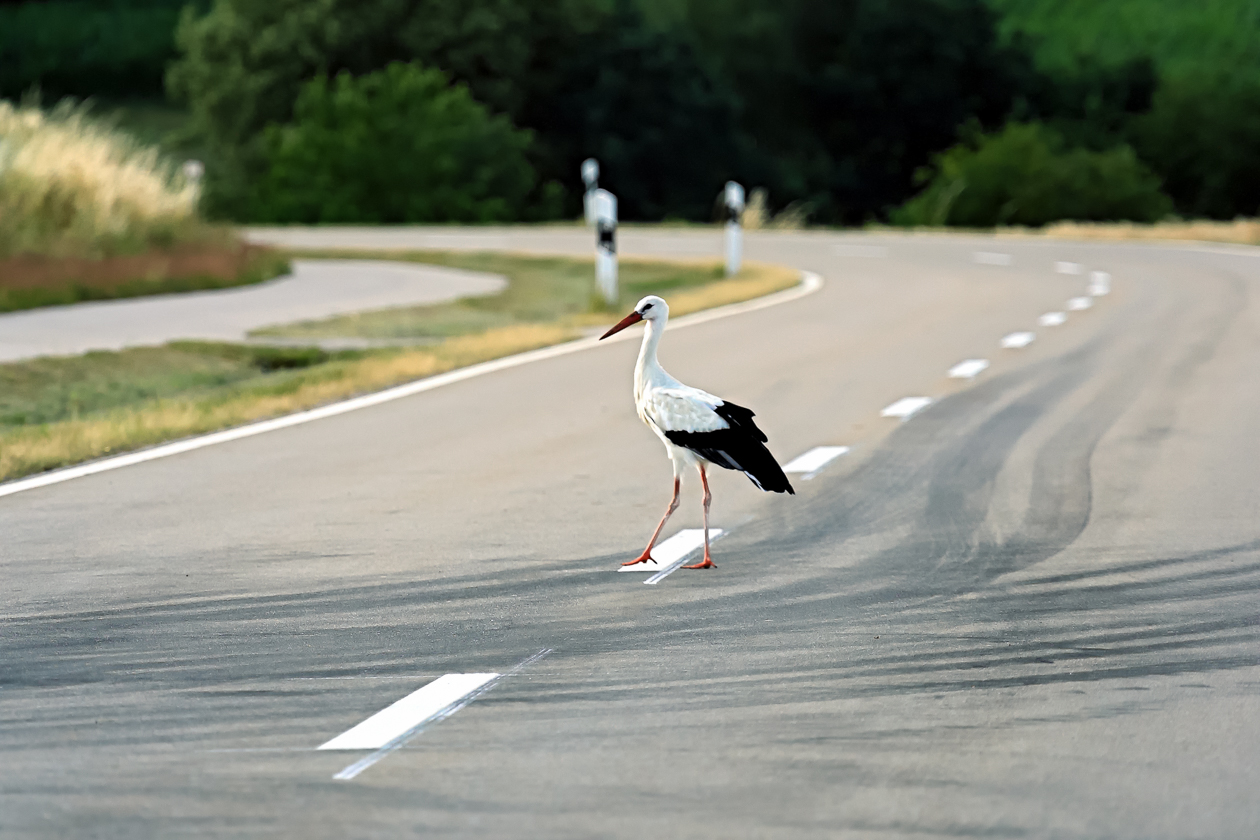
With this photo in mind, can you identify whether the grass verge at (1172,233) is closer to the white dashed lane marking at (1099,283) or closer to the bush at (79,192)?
the white dashed lane marking at (1099,283)

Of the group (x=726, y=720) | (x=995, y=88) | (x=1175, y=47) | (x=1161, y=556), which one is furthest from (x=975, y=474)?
(x=1175, y=47)

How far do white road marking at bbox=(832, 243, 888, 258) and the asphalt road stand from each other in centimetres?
2310

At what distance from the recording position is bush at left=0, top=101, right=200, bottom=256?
942 inches

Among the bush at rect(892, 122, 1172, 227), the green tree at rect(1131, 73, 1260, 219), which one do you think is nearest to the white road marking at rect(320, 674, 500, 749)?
the bush at rect(892, 122, 1172, 227)

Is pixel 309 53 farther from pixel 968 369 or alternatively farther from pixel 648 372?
pixel 648 372

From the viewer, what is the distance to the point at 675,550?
8500mm

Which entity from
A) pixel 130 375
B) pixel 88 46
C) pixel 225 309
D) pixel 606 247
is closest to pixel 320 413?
pixel 130 375

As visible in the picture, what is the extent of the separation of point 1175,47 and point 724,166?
6524 cm

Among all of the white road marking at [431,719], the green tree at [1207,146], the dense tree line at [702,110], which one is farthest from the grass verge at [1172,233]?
the white road marking at [431,719]

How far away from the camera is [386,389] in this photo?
14938 mm

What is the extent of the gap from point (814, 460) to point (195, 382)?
6.68 meters

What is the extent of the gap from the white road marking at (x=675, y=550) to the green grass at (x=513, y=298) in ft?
36.5

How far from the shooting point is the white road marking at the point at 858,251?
3681 centimetres

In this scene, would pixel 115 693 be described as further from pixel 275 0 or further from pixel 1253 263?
pixel 275 0
